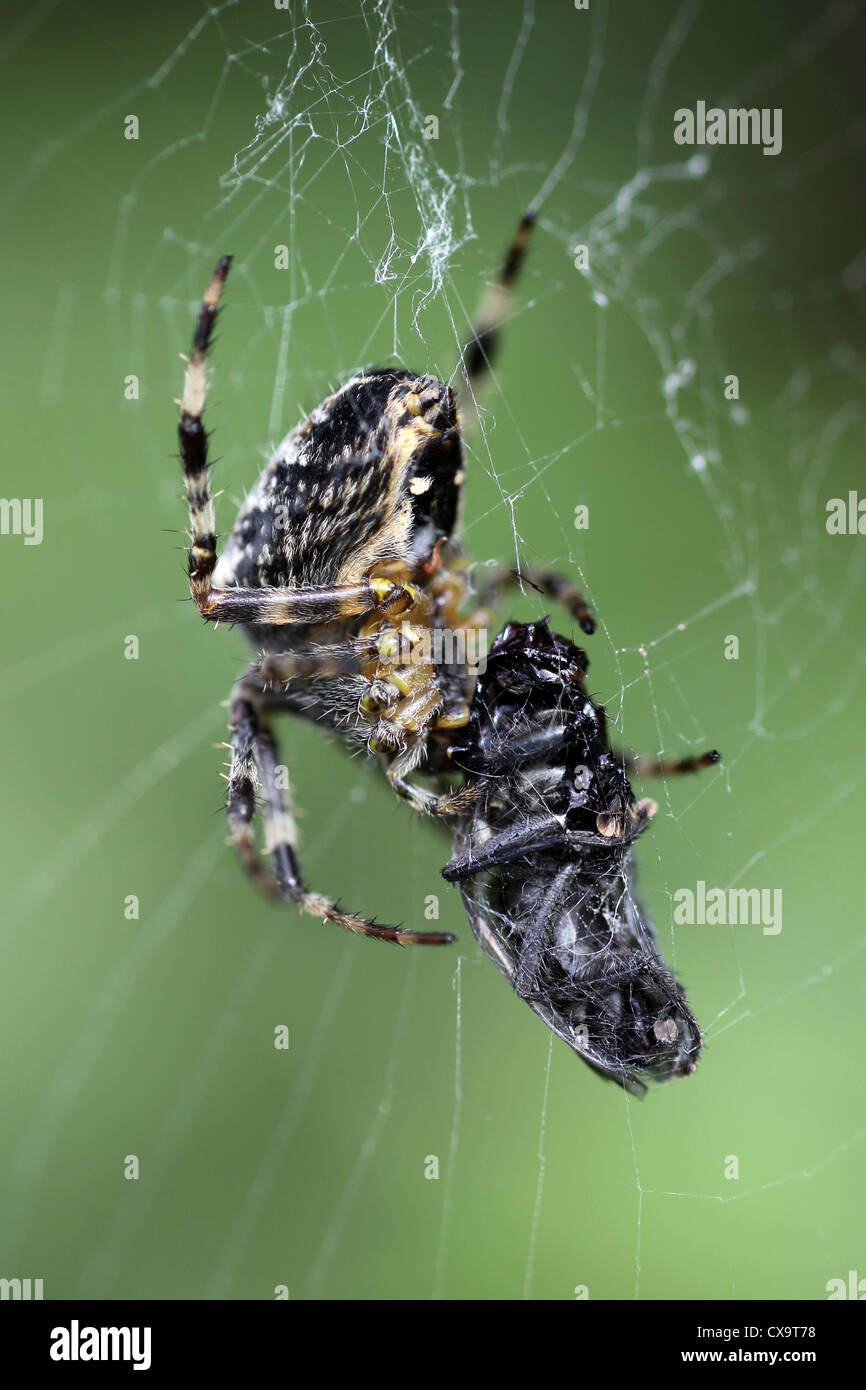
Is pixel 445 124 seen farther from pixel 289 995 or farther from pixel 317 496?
pixel 289 995

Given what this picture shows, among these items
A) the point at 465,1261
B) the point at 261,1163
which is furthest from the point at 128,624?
the point at 465,1261

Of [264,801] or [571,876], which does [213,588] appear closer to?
[264,801]

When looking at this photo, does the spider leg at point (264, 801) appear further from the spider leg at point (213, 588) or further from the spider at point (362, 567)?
the spider leg at point (213, 588)

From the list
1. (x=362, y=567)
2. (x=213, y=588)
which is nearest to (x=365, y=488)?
(x=362, y=567)

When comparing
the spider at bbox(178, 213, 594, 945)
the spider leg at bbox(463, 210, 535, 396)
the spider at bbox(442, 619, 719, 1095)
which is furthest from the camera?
the spider leg at bbox(463, 210, 535, 396)

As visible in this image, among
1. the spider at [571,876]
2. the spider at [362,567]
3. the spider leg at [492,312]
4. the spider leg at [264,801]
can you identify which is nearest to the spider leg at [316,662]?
the spider at [362,567]

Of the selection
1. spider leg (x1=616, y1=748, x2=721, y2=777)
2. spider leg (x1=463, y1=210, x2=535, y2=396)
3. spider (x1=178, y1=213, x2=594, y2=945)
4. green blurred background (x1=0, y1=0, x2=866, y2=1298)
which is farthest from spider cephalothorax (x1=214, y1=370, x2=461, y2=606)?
spider leg (x1=616, y1=748, x2=721, y2=777)

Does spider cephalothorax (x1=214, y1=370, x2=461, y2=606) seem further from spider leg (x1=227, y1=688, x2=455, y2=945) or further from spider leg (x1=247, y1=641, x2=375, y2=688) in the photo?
spider leg (x1=227, y1=688, x2=455, y2=945)
